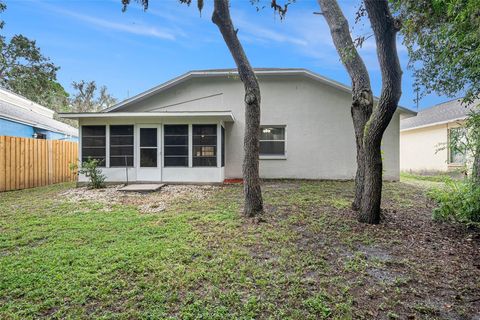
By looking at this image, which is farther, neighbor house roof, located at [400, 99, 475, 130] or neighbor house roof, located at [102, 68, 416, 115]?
neighbor house roof, located at [400, 99, 475, 130]

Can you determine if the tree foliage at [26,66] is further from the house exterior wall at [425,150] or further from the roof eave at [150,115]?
the house exterior wall at [425,150]

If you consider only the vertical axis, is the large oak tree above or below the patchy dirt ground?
above

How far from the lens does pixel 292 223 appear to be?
488 cm

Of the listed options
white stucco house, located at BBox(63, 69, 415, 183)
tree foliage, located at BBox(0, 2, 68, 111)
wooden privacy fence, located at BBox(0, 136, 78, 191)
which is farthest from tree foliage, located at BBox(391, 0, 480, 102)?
tree foliage, located at BBox(0, 2, 68, 111)

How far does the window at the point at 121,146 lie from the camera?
10000 mm

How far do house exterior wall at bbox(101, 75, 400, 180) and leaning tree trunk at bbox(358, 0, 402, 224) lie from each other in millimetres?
6631

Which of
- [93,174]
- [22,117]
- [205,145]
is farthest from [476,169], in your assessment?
[22,117]

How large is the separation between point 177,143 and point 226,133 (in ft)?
8.02

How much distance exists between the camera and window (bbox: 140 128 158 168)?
1001 centimetres

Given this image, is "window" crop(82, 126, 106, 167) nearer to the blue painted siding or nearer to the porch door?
the porch door

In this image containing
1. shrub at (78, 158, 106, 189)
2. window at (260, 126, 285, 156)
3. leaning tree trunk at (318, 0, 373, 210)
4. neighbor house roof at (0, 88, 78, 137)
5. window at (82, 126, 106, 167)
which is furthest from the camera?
neighbor house roof at (0, 88, 78, 137)

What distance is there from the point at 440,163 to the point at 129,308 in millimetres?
16804

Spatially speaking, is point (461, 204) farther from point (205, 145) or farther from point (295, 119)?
point (205, 145)

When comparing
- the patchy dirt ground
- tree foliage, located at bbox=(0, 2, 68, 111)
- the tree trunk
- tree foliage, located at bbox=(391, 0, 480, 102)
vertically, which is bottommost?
the patchy dirt ground
